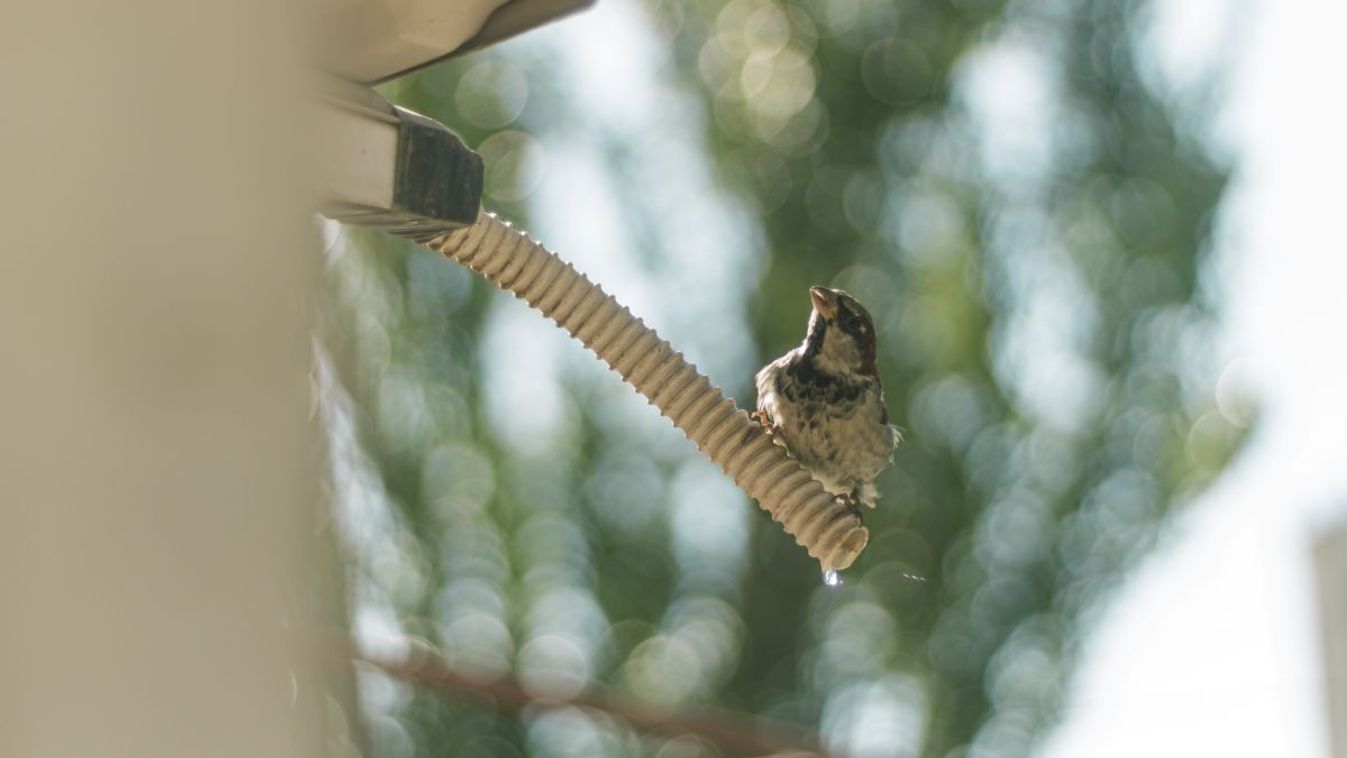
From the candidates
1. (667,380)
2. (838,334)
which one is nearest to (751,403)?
(838,334)

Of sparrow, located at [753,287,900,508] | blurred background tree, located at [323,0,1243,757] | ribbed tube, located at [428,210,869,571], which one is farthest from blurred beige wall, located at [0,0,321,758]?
blurred background tree, located at [323,0,1243,757]

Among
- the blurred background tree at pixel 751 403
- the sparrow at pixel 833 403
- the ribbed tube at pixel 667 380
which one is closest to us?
the ribbed tube at pixel 667 380

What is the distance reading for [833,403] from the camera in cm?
313

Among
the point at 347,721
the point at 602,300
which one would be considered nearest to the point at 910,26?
the point at 347,721

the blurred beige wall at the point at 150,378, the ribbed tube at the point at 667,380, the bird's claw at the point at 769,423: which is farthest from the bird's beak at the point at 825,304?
the blurred beige wall at the point at 150,378

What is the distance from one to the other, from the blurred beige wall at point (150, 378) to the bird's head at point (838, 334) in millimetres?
2467

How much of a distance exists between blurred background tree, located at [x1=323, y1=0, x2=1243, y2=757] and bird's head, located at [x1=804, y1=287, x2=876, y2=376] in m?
2.06

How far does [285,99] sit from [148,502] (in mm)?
180

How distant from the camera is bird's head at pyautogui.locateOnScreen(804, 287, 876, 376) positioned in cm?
318

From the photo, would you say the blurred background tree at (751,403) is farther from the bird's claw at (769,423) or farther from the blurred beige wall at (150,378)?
the blurred beige wall at (150,378)

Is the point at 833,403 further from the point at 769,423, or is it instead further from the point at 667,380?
the point at 667,380

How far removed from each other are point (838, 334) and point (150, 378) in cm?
253

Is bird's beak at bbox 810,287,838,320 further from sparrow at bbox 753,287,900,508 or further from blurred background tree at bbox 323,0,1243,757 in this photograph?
blurred background tree at bbox 323,0,1243,757

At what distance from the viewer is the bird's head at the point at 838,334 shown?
318cm
